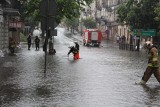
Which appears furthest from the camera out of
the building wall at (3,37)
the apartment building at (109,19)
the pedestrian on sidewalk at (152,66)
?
the apartment building at (109,19)

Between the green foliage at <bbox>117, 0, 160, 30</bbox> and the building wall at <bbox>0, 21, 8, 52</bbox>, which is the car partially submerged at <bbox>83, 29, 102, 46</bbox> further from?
the building wall at <bbox>0, 21, 8, 52</bbox>

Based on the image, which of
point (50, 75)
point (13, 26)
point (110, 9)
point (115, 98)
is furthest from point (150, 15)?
point (110, 9)

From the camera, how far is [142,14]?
4697 centimetres

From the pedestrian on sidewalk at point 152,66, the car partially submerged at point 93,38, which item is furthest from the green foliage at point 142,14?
the pedestrian on sidewalk at point 152,66

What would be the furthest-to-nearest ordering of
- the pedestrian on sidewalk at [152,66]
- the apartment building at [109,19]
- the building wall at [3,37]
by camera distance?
1. the apartment building at [109,19]
2. the building wall at [3,37]
3. the pedestrian on sidewalk at [152,66]

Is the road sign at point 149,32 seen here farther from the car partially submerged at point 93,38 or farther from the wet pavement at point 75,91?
the wet pavement at point 75,91

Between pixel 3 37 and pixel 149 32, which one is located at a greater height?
pixel 149 32

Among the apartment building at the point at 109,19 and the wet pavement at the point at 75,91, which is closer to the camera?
the wet pavement at the point at 75,91

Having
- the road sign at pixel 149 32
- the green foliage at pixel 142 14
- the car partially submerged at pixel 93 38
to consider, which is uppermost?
the green foliage at pixel 142 14

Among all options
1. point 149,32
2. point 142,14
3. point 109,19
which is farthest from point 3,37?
point 109,19

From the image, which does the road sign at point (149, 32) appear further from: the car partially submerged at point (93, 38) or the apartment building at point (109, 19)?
the apartment building at point (109, 19)

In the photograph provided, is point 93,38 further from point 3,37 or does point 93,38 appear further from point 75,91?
point 75,91

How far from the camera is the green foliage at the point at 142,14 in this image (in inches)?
1822

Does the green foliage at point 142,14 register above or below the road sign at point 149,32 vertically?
above
